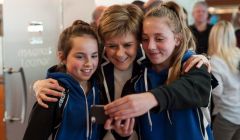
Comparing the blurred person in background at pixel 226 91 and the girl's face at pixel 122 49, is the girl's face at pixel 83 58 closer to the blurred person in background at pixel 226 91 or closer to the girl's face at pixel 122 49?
the girl's face at pixel 122 49

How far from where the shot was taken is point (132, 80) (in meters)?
1.29

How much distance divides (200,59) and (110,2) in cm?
305

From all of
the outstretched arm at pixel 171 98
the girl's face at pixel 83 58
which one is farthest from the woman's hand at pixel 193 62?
the girl's face at pixel 83 58

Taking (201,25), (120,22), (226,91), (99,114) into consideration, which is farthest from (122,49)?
(201,25)

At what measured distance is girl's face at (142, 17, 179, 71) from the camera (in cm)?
119

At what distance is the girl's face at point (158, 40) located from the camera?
1186 millimetres

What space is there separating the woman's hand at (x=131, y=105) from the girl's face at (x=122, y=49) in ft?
1.14

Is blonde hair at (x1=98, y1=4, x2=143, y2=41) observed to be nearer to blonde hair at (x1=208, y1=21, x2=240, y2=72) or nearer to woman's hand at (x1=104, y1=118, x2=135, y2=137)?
woman's hand at (x1=104, y1=118, x2=135, y2=137)

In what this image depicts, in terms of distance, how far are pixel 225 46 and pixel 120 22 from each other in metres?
2.04

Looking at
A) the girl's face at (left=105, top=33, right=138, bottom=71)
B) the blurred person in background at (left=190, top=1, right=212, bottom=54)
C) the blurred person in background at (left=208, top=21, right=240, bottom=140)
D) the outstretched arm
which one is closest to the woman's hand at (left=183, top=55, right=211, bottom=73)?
the outstretched arm

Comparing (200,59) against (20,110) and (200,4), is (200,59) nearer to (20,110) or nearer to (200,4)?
(20,110)

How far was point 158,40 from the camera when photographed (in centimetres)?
119

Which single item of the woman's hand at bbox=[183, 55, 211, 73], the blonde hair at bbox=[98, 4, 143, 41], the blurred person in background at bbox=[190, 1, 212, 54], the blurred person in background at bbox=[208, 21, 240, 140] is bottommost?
the blurred person in background at bbox=[208, 21, 240, 140]

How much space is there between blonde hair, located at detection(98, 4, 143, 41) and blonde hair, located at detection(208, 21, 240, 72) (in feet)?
6.16
